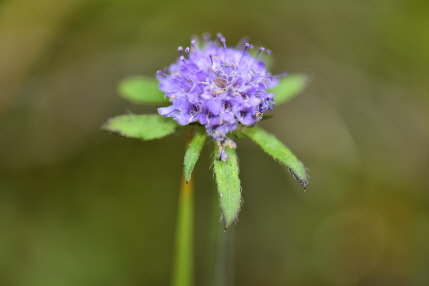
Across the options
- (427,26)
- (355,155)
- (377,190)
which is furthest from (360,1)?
(377,190)

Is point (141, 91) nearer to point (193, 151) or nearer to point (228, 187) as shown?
point (193, 151)

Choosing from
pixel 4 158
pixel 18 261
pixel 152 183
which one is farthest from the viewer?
pixel 152 183

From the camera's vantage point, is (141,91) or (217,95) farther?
(141,91)

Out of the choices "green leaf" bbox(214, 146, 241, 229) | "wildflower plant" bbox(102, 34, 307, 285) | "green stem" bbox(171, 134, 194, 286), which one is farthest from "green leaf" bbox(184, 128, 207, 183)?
"green stem" bbox(171, 134, 194, 286)

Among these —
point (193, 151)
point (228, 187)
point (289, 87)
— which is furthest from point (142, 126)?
point (289, 87)

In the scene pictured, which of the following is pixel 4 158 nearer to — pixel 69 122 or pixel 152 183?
pixel 69 122

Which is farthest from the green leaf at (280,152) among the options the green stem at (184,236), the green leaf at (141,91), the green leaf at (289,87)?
the green leaf at (141,91)
